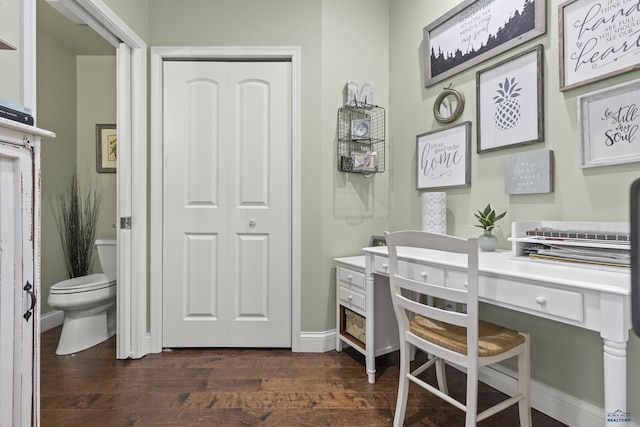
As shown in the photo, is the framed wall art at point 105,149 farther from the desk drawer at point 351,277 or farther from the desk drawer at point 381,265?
the desk drawer at point 381,265

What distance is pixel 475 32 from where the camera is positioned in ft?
6.01

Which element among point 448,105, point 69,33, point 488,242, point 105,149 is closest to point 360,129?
point 448,105

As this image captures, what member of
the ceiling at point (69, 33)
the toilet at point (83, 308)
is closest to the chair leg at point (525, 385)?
the toilet at point (83, 308)

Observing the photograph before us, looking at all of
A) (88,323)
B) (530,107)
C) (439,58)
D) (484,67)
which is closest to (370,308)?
(530,107)

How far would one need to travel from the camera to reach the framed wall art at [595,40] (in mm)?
1238

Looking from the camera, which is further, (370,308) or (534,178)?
(370,308)

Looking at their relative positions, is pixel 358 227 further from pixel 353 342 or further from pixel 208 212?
pixel 208 212

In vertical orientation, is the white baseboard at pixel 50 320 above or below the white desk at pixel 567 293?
below

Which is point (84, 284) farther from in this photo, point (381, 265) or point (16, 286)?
point (381, 265)

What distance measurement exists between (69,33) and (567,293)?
3.88 metres

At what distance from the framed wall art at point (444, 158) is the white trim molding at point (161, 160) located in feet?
2.90

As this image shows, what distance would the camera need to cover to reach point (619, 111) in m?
1.27

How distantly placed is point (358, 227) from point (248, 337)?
1.16 meters

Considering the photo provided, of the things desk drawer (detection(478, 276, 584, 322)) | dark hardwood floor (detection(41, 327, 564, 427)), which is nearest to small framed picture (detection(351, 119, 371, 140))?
desk drawer (detection(478, 276, 584, 322))
